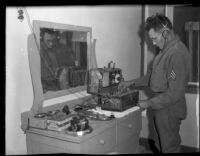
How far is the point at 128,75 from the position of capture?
3.61 meters

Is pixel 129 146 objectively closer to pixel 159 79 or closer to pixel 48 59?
pixel 159 79

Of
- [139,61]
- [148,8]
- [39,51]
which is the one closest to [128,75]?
[139,61]

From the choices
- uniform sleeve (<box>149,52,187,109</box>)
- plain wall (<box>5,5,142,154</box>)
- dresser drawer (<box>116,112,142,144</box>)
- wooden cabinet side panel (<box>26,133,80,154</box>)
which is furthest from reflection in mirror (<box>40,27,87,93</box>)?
uniform sleeve (<box>149,52,187,109</box>)

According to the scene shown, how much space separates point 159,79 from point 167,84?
80mm

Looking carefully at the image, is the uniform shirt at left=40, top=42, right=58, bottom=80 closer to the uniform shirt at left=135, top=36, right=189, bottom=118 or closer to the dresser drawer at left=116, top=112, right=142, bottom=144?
the dresser drawer at left=116, top=112, right=142, bottom=144

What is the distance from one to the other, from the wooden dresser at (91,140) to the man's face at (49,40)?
70cm

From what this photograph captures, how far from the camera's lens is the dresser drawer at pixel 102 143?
1863 millimetres

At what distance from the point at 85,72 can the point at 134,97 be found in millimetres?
539

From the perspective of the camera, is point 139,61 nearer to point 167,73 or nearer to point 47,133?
point 167,73

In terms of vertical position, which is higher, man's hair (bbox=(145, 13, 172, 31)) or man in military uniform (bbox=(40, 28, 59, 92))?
man's hair (bbox=(145, 13, 172, 31))

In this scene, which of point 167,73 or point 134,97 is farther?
point 134,97

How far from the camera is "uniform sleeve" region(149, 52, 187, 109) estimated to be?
7.34ft

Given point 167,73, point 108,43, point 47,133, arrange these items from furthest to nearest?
point 108,43 → point 167,73 → point 47,133

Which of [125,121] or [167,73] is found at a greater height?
[167,73]
